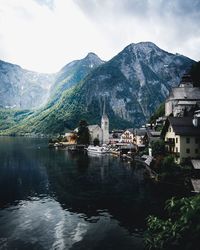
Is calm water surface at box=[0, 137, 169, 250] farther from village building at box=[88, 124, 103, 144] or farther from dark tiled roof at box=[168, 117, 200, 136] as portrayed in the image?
village building at box=[88, 124, 103, 144]

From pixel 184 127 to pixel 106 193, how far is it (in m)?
28.3

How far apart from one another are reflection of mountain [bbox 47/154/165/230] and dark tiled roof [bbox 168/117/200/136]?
55.0 feet

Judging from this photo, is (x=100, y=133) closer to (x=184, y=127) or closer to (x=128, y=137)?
(x=128, y=137)

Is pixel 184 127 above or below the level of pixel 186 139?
above

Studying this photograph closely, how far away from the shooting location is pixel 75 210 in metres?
45.6

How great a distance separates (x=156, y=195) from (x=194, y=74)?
94838 mm

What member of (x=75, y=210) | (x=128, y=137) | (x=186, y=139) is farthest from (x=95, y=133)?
(x=75, y=210)

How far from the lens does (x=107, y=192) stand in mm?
56969

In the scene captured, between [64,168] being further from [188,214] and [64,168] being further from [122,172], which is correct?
[188,214]

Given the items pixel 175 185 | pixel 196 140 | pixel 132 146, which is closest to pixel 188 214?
pixel 175 185

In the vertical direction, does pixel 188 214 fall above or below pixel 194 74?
below

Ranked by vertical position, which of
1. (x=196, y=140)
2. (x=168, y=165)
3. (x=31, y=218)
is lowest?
(x=31, y=218)

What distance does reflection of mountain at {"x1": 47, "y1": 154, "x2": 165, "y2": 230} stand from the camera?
143ft

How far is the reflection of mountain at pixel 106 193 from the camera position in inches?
1719
